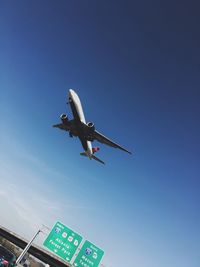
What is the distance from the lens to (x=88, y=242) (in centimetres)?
2008

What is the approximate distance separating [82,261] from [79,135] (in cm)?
1673

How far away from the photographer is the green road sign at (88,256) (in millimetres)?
19625

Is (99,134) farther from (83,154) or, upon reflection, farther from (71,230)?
(71,230)

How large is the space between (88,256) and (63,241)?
2350 mm

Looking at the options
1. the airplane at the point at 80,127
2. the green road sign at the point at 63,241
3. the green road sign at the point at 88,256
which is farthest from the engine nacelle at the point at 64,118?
the green road sign at the point at 88,256

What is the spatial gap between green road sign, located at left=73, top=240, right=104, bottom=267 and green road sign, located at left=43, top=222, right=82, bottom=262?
598 mm

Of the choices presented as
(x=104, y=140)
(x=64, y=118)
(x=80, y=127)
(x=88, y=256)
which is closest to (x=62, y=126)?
(x=64, y=118)

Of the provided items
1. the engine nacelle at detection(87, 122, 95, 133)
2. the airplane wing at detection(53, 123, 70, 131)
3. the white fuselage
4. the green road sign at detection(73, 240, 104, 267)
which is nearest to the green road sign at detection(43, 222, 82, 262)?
the green road sign at detection(73, 240, 104, 267)

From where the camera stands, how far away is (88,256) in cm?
1978

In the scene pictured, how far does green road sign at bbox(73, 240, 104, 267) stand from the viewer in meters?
19.6

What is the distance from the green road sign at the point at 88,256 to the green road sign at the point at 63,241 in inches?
23.5

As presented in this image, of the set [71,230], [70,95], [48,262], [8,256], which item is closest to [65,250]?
[71,230]

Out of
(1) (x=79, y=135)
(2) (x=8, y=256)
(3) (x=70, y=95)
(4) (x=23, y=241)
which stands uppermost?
(3) (x=70, y=95)

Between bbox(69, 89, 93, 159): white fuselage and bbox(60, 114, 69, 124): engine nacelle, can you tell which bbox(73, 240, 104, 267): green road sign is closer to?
bbox(69, 89, 93, 159): white fuselage
